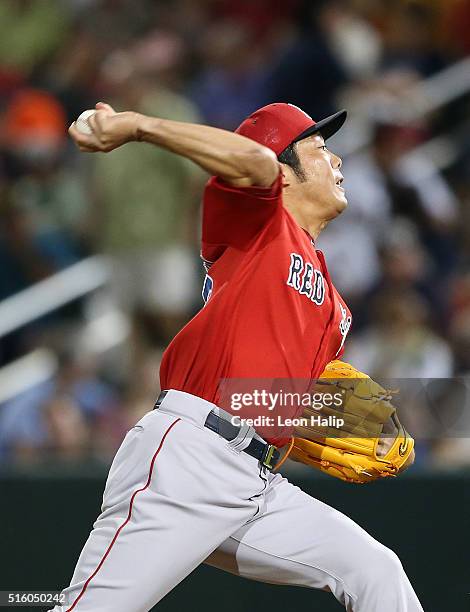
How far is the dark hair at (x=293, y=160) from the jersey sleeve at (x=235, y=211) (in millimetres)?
326

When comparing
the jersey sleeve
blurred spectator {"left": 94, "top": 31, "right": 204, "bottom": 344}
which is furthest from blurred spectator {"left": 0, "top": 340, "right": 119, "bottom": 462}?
the jersey sleeve

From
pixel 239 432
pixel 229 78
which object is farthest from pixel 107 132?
pixel 229 78

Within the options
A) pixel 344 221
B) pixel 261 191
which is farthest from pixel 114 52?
pixel 261 191

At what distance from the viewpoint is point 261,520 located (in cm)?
328

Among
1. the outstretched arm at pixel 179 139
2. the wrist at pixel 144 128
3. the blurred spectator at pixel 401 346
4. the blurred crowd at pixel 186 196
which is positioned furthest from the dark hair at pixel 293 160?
the blurred spectator at pixel 401 346

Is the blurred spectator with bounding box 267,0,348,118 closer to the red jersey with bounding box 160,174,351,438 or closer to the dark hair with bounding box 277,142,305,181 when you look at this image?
the dark hair with bounding box 277,142,305,181

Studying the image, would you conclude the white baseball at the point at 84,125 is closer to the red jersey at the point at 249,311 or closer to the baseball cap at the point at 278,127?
the red jersey at the point at 249,311

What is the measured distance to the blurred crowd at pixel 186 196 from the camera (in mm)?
5676

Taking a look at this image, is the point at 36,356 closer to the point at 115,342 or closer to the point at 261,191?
the point at 115,342

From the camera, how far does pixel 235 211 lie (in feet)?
10.2

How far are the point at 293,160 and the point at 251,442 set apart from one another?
0.84 meters

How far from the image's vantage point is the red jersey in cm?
316

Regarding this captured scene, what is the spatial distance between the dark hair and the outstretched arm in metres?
0.57

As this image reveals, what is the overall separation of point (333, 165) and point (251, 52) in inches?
152
